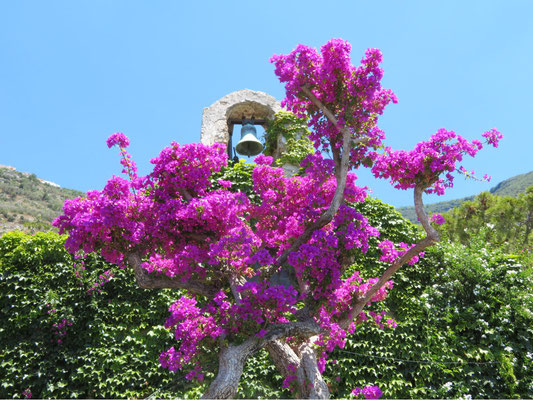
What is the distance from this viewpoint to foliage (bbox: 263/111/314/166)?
9.95 m

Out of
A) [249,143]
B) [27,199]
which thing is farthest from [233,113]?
[27,199]

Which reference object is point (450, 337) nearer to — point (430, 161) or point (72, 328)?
point (430, 161)

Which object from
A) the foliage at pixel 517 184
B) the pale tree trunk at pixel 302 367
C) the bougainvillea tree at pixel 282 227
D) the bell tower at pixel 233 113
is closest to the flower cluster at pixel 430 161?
the bougainvillea tree at pixel 282 227

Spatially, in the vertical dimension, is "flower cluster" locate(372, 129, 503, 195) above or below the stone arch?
below

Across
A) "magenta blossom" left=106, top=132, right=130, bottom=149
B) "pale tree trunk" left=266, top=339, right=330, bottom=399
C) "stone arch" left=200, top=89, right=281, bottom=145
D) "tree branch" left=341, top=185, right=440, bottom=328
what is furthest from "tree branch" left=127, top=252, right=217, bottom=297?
"stone arch" left=200, top=89, right=281, bottom=145

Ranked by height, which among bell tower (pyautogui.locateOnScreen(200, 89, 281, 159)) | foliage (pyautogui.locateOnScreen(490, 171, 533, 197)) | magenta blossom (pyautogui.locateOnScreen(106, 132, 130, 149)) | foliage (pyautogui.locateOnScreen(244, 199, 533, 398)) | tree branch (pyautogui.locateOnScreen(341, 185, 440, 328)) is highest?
foliage (pyautogui.locateOnScreen(490, 171, 533, 197))

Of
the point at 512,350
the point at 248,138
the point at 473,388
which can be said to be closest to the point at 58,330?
the point at 248,138

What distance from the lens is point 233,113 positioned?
11.2 metres

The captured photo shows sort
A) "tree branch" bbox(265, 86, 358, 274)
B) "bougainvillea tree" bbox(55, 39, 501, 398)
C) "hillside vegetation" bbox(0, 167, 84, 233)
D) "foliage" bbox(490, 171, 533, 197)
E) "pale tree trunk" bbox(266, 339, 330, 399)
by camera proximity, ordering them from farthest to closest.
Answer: "foliage" bbox(490, 171, 533, 197), "hillside vegetation" bbox(0, 167, 84, 233), "tree branch" bbox(265, 86, 358, 274), "pale tree trunk" bbox(266, 339, 330, 399), "bougainvillea tree" bbox(55, 39, 501, 398)

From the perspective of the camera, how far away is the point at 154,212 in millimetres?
4480

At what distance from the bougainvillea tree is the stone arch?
5.55m

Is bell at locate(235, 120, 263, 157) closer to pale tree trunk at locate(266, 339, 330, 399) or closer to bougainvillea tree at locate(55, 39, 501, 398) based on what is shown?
bougainvillea tree at locate(55, 39, 501, 398)

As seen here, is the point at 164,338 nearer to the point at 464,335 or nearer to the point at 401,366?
the point at 401,366

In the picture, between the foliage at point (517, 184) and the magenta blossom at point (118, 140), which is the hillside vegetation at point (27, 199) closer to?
the magenta blossom at point (118, 140)
